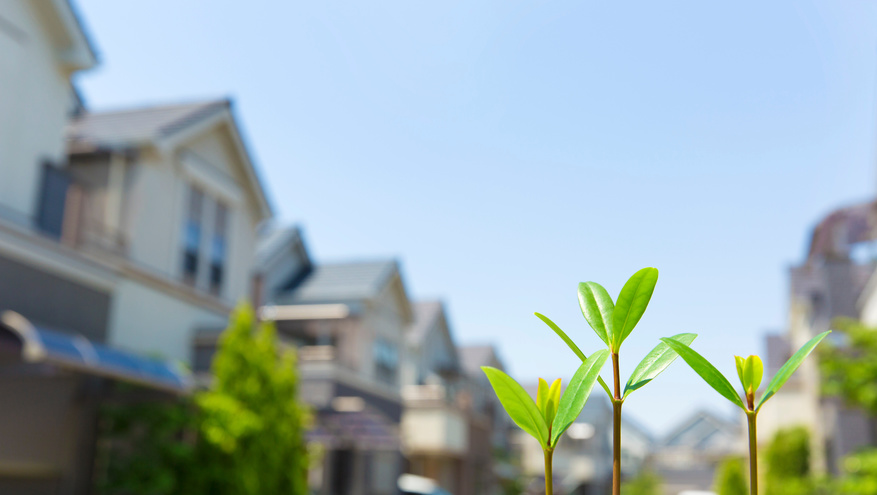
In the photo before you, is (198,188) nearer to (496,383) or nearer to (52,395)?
(52,395)

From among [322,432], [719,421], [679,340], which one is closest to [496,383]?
[679,340]

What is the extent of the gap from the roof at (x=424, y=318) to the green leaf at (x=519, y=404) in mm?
25467

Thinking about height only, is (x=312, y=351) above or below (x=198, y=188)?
below

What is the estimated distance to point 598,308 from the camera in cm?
134

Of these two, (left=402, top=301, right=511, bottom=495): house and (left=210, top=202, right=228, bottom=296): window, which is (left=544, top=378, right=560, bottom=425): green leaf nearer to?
(left=210, top=202, right=228, bottom=296): window

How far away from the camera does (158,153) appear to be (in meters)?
12.8

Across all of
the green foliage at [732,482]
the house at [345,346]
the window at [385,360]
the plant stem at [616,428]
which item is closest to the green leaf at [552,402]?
the plant stem at [616,428]

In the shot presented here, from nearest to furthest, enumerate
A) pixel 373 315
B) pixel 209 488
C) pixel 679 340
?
pixel 679 340 < pixel 209 488 < pixel 373 315

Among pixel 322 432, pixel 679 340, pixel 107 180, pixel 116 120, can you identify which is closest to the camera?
pixel 679 340

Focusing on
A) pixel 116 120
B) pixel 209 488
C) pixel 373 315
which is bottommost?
pixel 209 488

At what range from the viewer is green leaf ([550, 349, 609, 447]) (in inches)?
49.6

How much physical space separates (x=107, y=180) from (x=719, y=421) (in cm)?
4198

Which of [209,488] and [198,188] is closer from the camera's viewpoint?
[209,488]

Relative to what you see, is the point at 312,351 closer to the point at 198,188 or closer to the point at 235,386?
the point at 198,188
